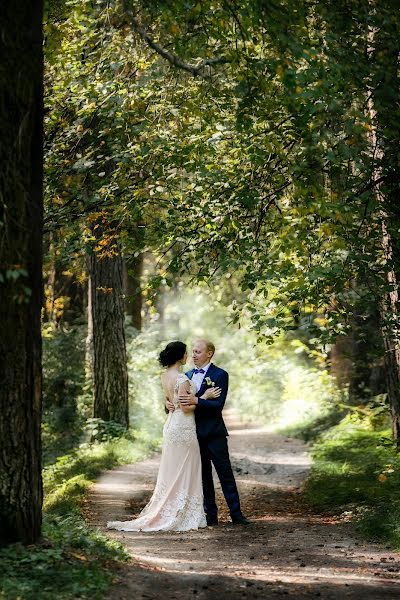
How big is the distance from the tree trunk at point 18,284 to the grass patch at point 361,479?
4.41 m

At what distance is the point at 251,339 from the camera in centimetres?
3159

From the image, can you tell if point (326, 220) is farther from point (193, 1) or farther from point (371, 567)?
point (371, 567)

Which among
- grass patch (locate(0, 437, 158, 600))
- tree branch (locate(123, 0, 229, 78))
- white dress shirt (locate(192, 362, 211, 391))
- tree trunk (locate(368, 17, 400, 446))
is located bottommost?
grass patch (locate(0, 437, 158, 600))

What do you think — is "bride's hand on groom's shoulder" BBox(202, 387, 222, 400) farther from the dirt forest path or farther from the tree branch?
the tree branch

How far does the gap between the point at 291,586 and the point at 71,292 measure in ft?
59.2

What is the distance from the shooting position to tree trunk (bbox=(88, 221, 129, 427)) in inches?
704

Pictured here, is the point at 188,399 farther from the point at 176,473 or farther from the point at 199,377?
the point at 176,473

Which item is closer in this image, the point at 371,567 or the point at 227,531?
the point at 371,567

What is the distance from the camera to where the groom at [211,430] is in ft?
33.7

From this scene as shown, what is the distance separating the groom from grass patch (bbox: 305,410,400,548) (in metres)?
1.65

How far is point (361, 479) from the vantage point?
41.9ft

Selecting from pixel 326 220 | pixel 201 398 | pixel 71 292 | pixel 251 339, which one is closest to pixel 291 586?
pixel 201 398

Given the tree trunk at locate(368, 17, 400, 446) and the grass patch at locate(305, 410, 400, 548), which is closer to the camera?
the tree trunk at locate(368, 17, 400, 446)

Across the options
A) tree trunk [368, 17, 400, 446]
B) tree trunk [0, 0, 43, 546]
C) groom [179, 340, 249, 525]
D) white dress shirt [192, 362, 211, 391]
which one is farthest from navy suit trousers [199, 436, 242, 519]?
tree trunk [0, 0, 43, 546]
